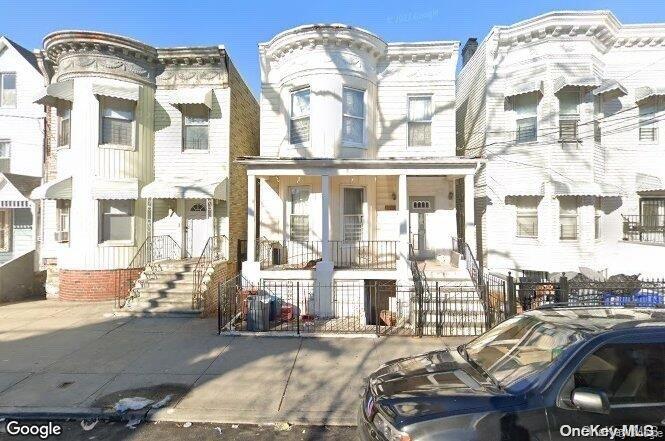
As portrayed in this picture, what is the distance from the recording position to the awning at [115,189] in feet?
36.9

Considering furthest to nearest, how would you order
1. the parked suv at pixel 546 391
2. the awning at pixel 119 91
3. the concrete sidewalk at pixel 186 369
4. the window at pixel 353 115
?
the window at pixel 353 115 → the awning at pixel 119 91 → the concrete sidewalk at pixel 186 369 → the parked suv at pixel 546 391

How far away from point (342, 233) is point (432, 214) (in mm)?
3394

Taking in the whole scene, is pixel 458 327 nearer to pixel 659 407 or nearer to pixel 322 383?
pixel 322 383

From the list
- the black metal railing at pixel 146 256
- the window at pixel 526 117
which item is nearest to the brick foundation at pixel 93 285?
the black metal railing at pixel 146 256

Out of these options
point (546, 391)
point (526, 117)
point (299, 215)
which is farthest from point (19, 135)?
point (526, 117)

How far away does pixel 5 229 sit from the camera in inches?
534

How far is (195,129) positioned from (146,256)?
4.80m

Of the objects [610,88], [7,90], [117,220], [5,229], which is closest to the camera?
[610,88]

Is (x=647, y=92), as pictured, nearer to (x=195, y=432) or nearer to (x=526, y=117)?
(x=526, y=117)

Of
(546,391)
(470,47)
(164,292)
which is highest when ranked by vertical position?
(470,47)

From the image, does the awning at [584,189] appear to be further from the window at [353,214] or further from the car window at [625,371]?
the car window at [625,371]

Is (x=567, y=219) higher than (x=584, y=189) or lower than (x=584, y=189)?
lower

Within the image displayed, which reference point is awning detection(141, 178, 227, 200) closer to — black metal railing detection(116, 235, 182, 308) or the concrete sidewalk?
black metal railing detection(116, 235, 182, 308)

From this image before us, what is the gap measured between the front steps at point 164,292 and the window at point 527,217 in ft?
35.2
